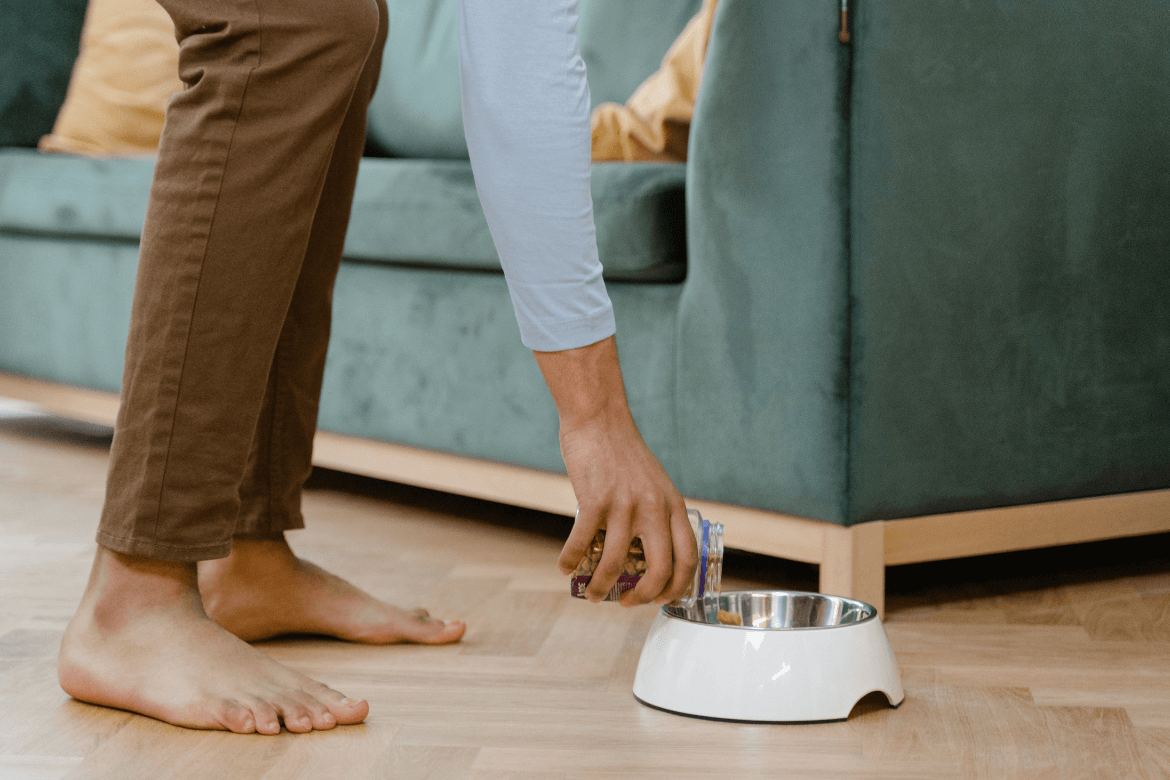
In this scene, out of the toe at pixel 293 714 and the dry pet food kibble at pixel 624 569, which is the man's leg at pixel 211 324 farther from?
the dry pet food kibble at pixel 624 569

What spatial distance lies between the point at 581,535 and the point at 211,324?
0.30 metres

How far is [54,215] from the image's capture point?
7.28ft

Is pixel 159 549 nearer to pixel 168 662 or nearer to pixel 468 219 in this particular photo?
pixel 168 662

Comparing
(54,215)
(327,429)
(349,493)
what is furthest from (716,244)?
(54,215)

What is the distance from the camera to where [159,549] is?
3.13 ft

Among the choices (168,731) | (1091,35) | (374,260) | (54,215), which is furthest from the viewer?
(54,215)

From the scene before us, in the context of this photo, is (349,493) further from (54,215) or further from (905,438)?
(905,438)

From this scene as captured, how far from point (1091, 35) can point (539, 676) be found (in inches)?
33.1

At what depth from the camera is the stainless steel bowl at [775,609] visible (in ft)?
3.63

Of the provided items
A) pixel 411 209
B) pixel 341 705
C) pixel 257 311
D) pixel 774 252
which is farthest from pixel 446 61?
pixel 341 705

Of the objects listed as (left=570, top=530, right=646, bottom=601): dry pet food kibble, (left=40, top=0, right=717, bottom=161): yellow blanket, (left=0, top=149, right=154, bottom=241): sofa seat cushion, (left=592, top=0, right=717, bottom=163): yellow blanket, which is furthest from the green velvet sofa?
(left=40, top=0, right=717, bottom=161): yellow blanket

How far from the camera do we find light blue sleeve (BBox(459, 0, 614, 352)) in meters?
0.87

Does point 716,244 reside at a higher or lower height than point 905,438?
higher

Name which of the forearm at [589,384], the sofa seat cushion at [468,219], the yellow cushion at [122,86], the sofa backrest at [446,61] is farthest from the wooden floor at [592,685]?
the yellow cushion at [122,86]
